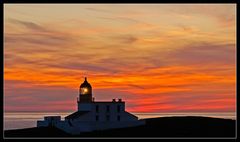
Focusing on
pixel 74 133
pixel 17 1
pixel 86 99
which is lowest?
pixel 74 133

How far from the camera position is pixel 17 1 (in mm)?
27172

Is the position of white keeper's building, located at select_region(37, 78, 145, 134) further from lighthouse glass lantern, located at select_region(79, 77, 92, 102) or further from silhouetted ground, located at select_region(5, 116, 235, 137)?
silhouetted ground, located at select_region(5, 116, 235, 137)

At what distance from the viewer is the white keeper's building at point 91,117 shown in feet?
168

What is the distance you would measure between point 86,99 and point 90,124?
9.59 feet

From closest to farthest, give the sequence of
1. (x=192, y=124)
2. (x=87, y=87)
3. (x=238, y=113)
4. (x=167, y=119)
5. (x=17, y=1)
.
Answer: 1. (x=17, y=1)
2. (x=238, y=113)
3. (x=87, y=87)
4. (x=192, y=124)
5. (x=167, y=119)

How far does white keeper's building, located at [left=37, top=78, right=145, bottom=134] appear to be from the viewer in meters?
51.2

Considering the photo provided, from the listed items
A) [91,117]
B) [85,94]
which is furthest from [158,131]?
[85,94]

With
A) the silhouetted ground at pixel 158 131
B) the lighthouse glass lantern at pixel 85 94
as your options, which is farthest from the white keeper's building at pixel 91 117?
the silhouetted ground at pixel 158 131

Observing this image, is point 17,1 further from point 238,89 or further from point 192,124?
point 192,124

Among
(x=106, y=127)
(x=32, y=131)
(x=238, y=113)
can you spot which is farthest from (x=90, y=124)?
(x=238, y=113)

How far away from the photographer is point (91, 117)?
170 feet

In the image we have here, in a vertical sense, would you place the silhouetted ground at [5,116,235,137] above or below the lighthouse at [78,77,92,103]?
below

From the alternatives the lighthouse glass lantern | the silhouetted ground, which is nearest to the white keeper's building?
the lighthouse glass lantern

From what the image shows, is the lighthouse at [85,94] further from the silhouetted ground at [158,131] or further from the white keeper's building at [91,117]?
the silhouetted ground at [158,131]
